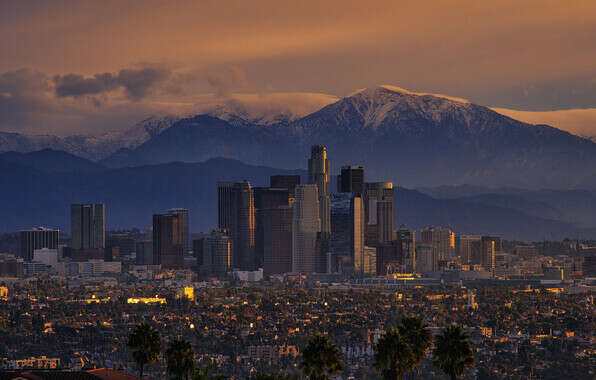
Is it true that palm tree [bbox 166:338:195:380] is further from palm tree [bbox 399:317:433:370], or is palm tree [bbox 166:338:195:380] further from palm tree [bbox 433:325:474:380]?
palm tree [bbox 433:325:474:380]

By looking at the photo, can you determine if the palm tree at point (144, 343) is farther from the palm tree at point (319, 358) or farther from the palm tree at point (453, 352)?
the palm tree at point (453, 352)

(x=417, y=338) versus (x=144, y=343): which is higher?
(x=417, y=338)

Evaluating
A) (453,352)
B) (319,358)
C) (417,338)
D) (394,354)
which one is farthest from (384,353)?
(417,338)

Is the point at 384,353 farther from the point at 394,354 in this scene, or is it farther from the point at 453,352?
the point at 453,352

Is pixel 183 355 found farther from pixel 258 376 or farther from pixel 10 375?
pixel 10 375

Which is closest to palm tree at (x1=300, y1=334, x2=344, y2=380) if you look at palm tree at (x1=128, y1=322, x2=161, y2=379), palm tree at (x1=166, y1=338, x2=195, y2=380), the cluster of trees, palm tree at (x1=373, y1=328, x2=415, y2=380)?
the cluster of trees

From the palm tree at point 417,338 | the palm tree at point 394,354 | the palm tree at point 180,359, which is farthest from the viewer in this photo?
the palm tree at point 417,338

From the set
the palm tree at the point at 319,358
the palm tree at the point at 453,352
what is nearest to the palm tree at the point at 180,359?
the palm tree at the point at 319,358

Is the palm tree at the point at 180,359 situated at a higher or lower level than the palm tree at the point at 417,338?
lower
